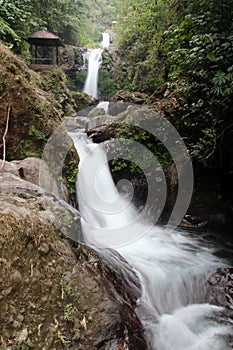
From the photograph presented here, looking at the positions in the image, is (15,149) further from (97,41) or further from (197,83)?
(97,41)

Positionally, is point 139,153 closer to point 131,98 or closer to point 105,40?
point 131,98

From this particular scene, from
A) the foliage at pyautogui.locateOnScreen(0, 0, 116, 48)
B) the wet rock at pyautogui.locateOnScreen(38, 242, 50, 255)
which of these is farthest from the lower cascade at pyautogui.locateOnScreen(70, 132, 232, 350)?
the foliage at pyautogui.locateOnScreen(0, 0, 116, 48)

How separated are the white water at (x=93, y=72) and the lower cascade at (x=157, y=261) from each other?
13.7 m

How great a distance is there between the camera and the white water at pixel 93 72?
20.1 m

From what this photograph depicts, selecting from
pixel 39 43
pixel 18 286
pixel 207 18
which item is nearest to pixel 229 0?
pixel 207 18

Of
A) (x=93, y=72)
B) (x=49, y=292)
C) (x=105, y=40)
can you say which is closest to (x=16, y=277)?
(x=49, y=292)

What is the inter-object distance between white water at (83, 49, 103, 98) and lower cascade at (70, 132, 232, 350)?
13.7 meters

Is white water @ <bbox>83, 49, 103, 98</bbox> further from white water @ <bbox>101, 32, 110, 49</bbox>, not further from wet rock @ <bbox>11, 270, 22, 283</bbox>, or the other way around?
wet rock @ <bbox>11, 270, 22, 283</bbox>

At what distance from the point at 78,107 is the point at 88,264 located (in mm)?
14307

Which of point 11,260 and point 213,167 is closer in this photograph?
point 11,260

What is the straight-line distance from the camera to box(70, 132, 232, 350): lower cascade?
289 cm

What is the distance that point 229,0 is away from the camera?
3.75m

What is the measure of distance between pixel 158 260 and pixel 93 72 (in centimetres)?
1925

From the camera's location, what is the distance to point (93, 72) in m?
20.8
